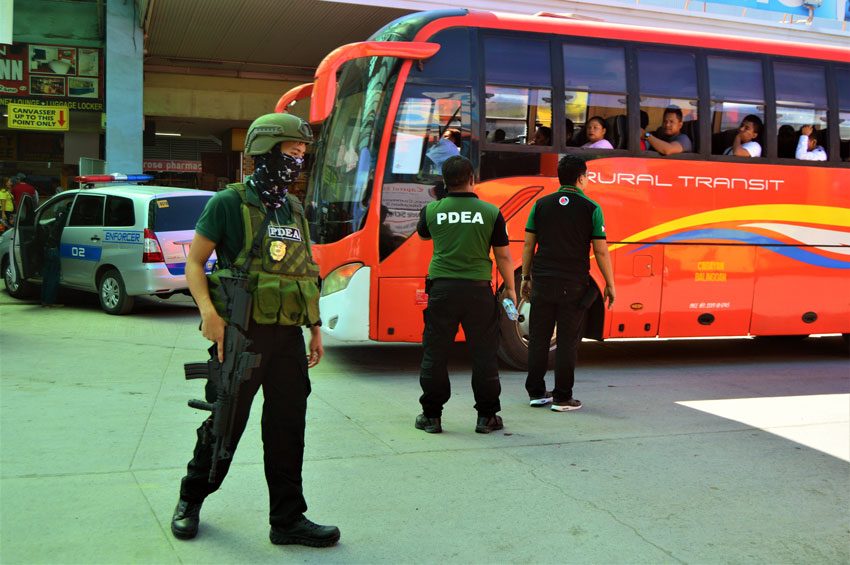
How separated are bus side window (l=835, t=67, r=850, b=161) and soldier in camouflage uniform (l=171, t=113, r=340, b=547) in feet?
26.3

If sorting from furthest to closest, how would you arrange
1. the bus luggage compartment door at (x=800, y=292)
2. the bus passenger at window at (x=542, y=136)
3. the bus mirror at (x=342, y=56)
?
the bus luggage compartment door at (x=800, y=292)
the bus passenger at window at (x=542, y=136)
the bus mirror at (x=342, y=56)

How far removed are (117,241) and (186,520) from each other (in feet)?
29.7

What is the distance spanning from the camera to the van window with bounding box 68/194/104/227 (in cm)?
1288

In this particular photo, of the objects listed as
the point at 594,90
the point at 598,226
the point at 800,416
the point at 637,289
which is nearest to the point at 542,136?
the point at 594,90

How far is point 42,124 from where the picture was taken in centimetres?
1942

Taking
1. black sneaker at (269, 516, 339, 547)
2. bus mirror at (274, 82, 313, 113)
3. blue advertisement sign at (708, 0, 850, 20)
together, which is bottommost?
black sneaker at (269, 516, 339, 547)

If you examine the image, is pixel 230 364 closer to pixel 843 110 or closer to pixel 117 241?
pixel 843 110

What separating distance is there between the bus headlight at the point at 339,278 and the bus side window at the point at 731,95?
409 cm

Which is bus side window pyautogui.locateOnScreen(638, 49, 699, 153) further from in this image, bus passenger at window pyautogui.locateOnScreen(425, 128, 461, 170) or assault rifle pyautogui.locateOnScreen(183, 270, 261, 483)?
assault rifle pyautogui.locateOnScreen(183, 270, 261, 483)

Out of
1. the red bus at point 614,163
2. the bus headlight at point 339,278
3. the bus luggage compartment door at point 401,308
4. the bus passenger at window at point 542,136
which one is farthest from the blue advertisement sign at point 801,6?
the bus headlight at point 339,278

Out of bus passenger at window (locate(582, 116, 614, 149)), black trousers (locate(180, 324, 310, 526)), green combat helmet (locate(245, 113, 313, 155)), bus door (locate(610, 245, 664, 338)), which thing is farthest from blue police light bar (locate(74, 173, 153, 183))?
black trousers (locate(180, 324, 310, 526))

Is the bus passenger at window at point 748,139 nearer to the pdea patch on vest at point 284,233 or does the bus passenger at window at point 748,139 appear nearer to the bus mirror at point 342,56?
the bus mirror at point 342,56

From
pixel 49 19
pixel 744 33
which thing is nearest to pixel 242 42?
pixel 49 19

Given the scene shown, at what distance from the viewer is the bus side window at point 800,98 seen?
32.1 feet
